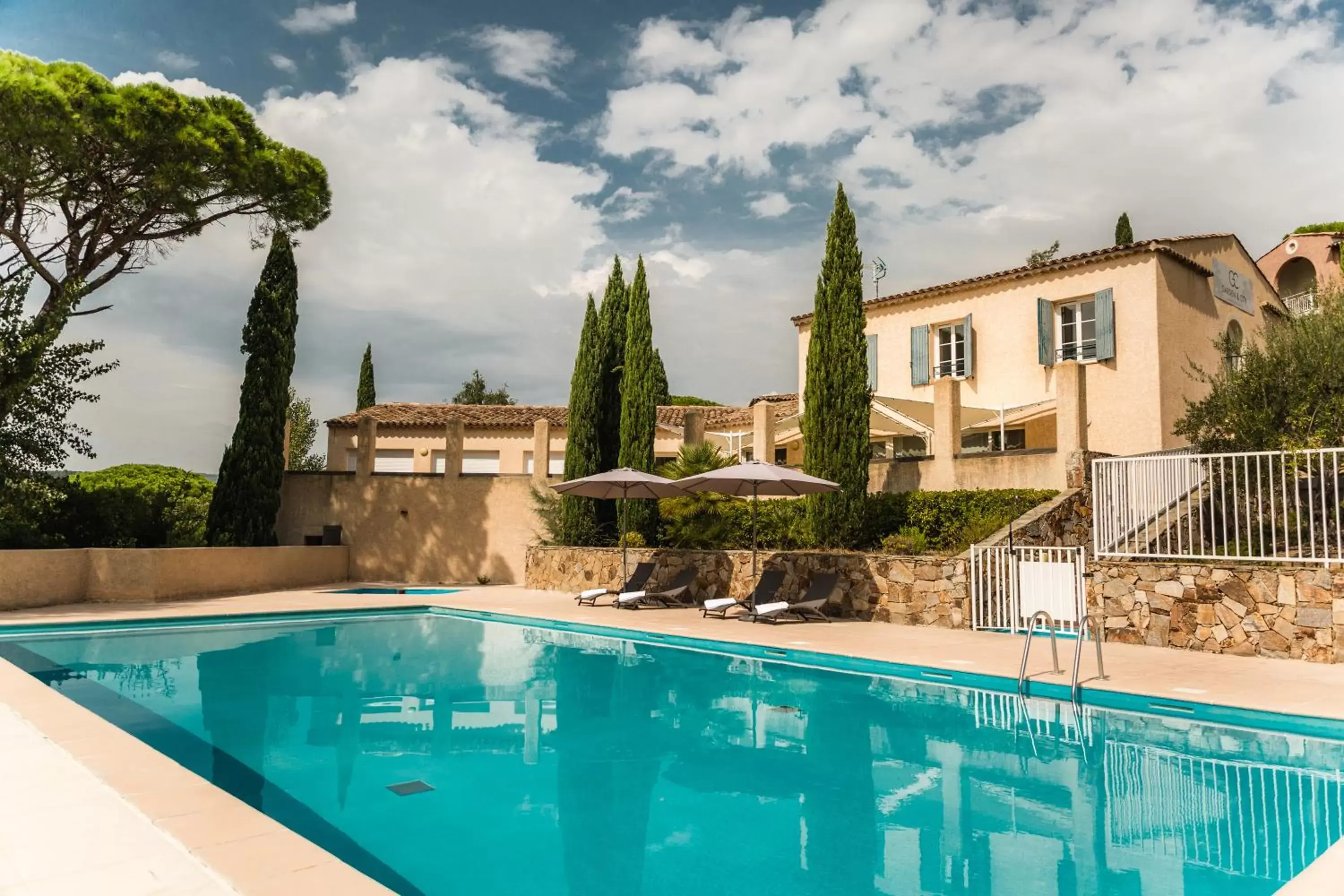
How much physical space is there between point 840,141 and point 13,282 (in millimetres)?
18534

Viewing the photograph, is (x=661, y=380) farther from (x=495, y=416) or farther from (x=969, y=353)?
(x=969, y=353)

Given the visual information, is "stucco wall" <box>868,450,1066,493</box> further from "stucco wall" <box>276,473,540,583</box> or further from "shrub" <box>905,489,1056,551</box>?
"stucco wall" <box>276,473,540,583</box>

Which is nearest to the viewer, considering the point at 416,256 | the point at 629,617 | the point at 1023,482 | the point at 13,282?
the point at 629,617

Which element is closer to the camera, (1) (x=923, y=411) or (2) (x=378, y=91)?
(2) (x=378, y=91)

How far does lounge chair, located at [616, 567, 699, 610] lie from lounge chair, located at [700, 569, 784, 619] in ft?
6.76

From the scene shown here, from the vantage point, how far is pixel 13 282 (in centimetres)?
1827

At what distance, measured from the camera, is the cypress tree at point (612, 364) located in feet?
73.7

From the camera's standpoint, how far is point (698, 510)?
2000 cm

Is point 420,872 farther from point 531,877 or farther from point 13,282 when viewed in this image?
point 13,282

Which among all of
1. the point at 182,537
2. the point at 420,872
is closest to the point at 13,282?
the point at 182,537

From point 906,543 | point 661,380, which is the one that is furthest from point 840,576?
point 661,380

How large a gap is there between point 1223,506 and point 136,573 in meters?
19.8

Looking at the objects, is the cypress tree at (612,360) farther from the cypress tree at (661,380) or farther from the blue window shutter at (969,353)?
the cypress tree at (661,380)

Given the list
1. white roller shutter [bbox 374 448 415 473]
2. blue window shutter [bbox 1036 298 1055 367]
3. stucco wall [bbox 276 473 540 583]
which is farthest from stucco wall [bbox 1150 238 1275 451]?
white roller shutter [bbox 374 448 415 473]
